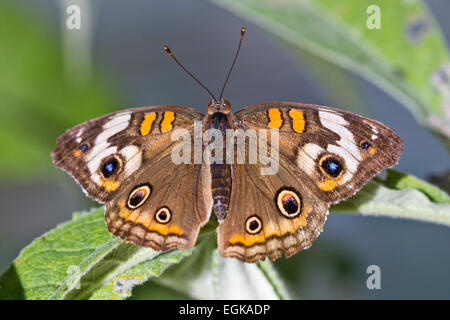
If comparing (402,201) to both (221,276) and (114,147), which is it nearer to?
(221,276)

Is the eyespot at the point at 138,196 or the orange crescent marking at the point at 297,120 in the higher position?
the orange crescent marking at the point at 297,120

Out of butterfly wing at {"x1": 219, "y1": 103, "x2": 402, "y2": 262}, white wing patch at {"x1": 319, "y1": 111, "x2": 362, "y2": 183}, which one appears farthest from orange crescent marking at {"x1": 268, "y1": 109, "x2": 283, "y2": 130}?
white wing patch at {"x1": 319, "y1": 111, "x2": 362, "y2": 183}

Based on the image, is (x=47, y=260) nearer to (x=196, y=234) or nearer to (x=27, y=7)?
(x=196, y=234)

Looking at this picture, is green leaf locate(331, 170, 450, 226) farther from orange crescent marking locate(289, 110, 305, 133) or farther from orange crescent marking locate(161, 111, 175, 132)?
orange crescent marking locate(161, 111, 175, 132)

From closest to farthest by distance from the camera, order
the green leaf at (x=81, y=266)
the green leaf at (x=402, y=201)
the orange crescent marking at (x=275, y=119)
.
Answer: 1. the green leaf at (x=81, y=266)
2. the green leaf at (x=402, y=201)
3. the orange crescent marking at (x=275, y=119)

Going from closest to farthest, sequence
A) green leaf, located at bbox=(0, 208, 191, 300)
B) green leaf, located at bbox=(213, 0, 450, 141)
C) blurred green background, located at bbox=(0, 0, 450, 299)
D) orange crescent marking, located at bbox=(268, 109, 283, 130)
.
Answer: green leaf, located at bbox=(0, 208, 191, 300), orange crescent marking, located at bbox=(268, 109, 283, 130), green leaf, located at bbox=(213, 0, 450, 141), blurred green background, located at bbox=(0, 0, 450, 299)

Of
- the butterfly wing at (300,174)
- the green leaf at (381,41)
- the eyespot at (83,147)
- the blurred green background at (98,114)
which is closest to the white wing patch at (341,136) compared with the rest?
the butterfly wing at (300,174)

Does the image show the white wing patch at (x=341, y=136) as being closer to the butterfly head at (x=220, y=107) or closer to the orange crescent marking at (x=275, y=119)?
the orange crescent marking at (x=275, y=119)
